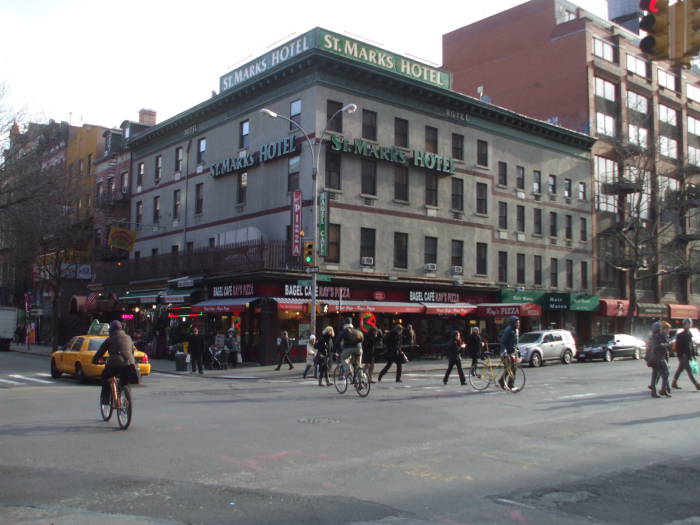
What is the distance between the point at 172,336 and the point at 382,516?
30.1 meters

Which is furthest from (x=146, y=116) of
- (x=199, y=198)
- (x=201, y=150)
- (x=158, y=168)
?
(x=199, y=198)

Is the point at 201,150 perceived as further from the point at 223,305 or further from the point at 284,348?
the point at 284,348

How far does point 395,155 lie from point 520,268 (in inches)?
485

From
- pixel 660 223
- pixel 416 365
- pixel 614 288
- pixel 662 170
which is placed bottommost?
pixel 416 365

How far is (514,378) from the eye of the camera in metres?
17.2

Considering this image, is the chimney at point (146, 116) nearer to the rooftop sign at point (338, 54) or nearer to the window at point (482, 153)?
the rooftop sign at point (338, 54)

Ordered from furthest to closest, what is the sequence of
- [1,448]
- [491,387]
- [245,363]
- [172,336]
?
[172,336], [245,363], [491,387], [1,448]

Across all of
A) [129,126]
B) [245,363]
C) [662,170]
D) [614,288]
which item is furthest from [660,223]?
[129,126]

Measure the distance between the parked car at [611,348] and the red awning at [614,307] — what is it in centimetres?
717

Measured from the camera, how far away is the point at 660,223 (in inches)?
1970

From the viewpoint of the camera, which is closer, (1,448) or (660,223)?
(1,448)

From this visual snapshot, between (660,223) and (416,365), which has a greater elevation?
(660,223)

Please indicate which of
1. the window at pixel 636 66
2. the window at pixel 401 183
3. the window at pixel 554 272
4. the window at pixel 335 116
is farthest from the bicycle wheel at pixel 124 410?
the window at pixel 636 66

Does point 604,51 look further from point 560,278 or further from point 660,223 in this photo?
point 560,278
